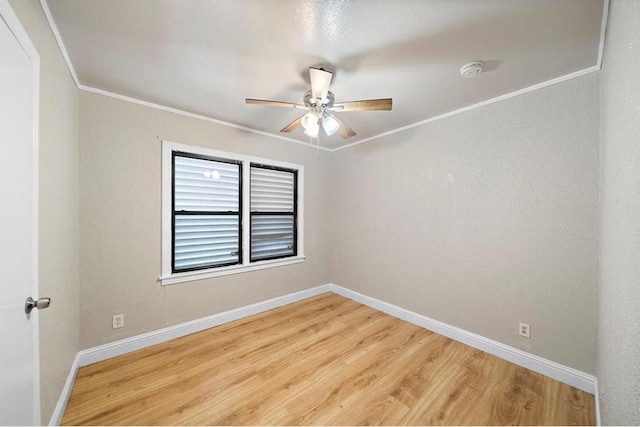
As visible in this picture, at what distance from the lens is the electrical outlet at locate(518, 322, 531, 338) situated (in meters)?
1.98

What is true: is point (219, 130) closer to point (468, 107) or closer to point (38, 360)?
point (38, 360)

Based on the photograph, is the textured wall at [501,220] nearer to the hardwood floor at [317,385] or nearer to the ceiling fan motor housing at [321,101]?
the hardwood floor at [317,385]

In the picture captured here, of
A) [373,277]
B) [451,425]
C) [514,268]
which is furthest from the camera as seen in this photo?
[373,277]

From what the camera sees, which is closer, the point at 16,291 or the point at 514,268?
the point at 16,291

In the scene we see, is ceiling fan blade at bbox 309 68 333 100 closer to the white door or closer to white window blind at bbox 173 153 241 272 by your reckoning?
the white door

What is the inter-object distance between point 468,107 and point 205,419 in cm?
338

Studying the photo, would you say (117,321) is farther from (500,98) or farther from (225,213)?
(500,98)

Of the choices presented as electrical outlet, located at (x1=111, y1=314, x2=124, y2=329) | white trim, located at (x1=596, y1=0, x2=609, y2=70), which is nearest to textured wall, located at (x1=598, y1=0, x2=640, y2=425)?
white trim, located at (x1=596, y1=0, x2=609, y2=70)

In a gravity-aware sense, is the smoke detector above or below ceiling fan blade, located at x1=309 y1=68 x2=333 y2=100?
above

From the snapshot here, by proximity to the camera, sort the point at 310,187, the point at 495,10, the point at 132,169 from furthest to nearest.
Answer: the point at 310,187, the point at 132,169, the point at 495,10

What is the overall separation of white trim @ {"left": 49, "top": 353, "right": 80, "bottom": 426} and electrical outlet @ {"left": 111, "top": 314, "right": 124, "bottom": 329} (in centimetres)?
29

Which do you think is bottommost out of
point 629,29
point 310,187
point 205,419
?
point 205,419

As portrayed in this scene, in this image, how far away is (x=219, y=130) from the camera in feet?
8.91

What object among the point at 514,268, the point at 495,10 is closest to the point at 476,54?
the point at 495,10
